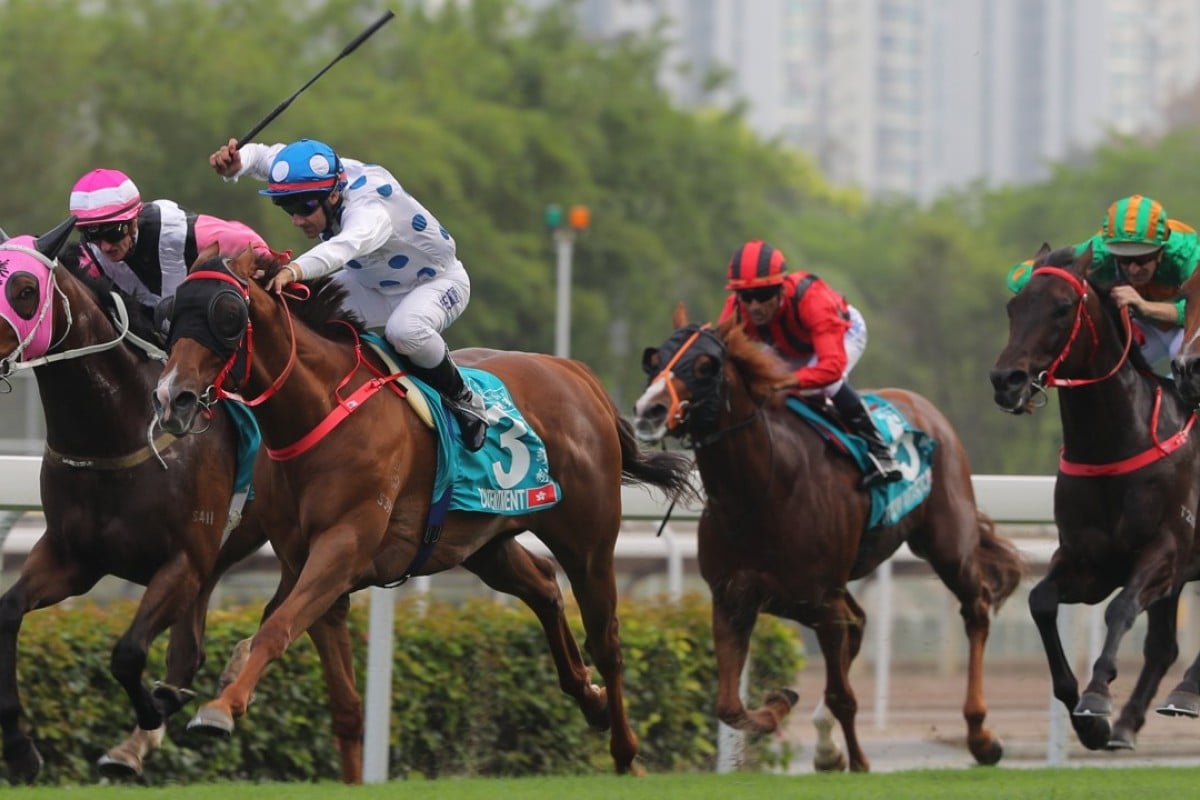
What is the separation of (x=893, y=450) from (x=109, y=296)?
3.01 metres

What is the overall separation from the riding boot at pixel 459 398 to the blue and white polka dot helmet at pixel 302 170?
0.61 m

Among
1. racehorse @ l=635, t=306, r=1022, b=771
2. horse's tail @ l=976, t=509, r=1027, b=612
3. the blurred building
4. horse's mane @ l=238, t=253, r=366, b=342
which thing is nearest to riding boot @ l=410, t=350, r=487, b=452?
horse's mane @ l=238, t=253, r=366, b=342

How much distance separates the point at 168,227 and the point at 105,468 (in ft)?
2.65

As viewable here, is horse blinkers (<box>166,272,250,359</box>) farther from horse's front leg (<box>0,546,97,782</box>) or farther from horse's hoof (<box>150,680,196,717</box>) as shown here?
horse's hoof (<box>150,680,196,717</box>)

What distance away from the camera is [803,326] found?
24.1 feet

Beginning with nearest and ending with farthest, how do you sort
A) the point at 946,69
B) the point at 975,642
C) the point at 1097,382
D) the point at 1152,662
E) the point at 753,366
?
the point at 1097,382
the point at 1152,662
the point at 753,366
the point at 975,642
the point at 946,69

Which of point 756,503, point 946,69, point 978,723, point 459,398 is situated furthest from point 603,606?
point 946,69

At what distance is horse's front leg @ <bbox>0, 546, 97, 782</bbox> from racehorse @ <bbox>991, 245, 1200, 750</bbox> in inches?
112

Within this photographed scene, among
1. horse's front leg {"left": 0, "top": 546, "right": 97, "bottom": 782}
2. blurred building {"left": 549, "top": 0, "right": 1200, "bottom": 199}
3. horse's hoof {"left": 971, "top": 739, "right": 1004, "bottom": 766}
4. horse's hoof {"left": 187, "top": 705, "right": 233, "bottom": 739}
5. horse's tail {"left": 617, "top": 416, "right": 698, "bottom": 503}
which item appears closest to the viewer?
horse's hoof {"left": 187, "top": 705, "right": 233, "bottom": 739}

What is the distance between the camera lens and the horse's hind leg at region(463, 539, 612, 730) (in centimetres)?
653

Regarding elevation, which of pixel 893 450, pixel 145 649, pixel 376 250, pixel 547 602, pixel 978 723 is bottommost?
pixel 978 723

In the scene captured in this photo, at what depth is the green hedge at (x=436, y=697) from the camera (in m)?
6.61

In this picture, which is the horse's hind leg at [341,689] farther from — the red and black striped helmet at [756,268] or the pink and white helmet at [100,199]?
the red and black striped helmet at [756,268]

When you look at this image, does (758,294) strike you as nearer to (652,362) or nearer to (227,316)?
(652,362)
